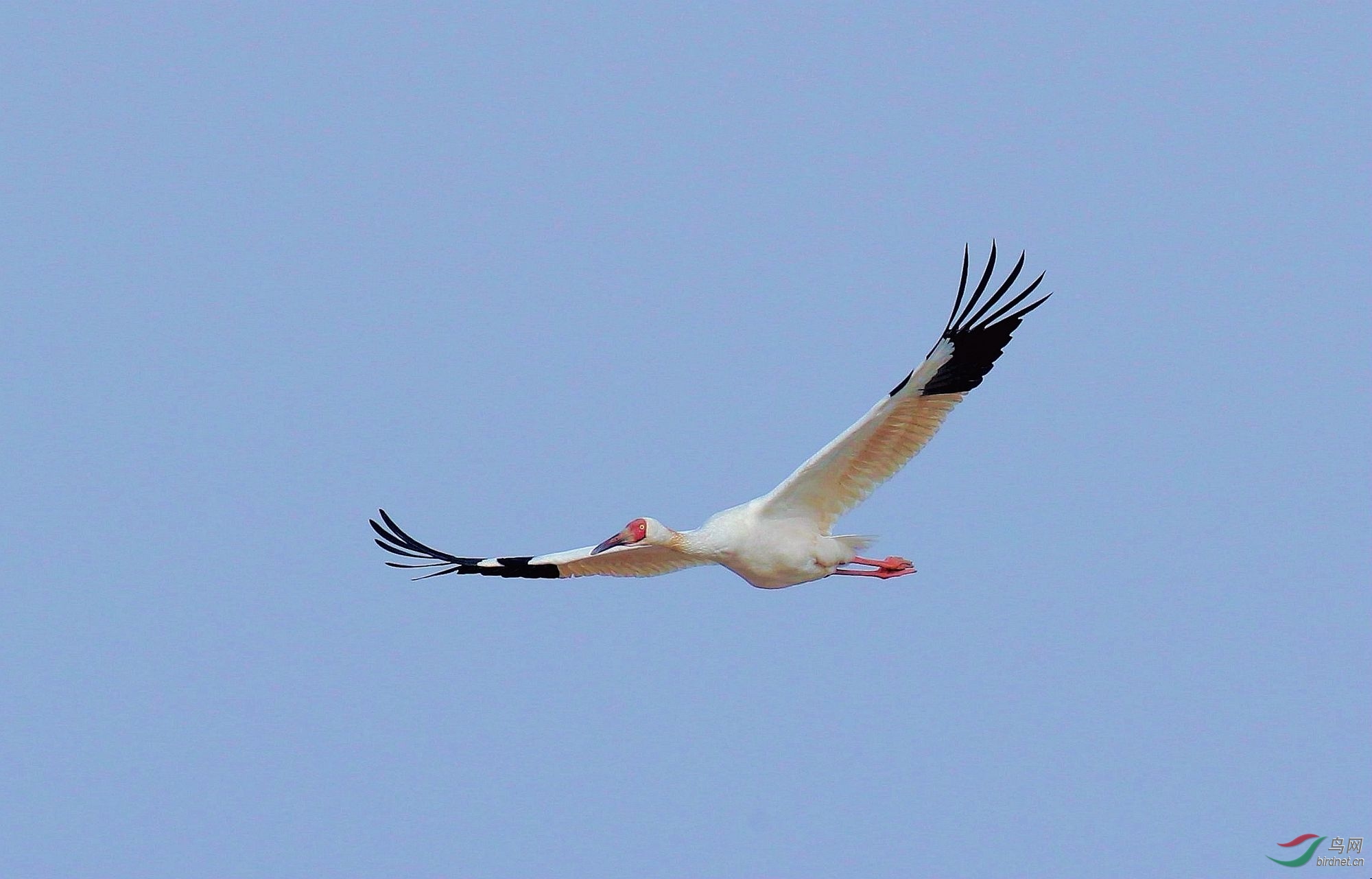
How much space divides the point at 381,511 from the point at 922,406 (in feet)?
16.0

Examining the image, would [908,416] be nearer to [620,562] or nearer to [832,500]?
[832,500]

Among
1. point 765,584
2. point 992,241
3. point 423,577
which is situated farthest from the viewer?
point 423,577

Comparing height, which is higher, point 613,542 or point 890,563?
point 613,542

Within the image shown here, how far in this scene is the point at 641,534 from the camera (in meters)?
12.6

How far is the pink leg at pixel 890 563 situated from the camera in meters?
12.9

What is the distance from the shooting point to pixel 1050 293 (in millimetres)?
12031

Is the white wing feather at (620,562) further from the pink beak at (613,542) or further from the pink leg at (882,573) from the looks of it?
the pink leg at (882,573)

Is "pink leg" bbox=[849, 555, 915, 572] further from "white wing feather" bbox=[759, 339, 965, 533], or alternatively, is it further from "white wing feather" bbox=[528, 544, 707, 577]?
"white wing feather" bbox=[528, 544, 707, 577]

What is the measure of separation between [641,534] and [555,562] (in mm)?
912

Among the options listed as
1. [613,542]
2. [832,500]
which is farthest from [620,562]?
[832,500]

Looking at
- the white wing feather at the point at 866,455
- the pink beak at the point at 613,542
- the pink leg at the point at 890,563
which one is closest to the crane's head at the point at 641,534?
the pink beak at the point at 613,542

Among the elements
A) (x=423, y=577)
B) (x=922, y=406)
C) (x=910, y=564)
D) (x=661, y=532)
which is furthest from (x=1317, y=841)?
(x=423, y=577)

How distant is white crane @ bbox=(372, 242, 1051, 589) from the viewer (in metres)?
11.9

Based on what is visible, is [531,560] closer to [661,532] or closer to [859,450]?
[661,532]
